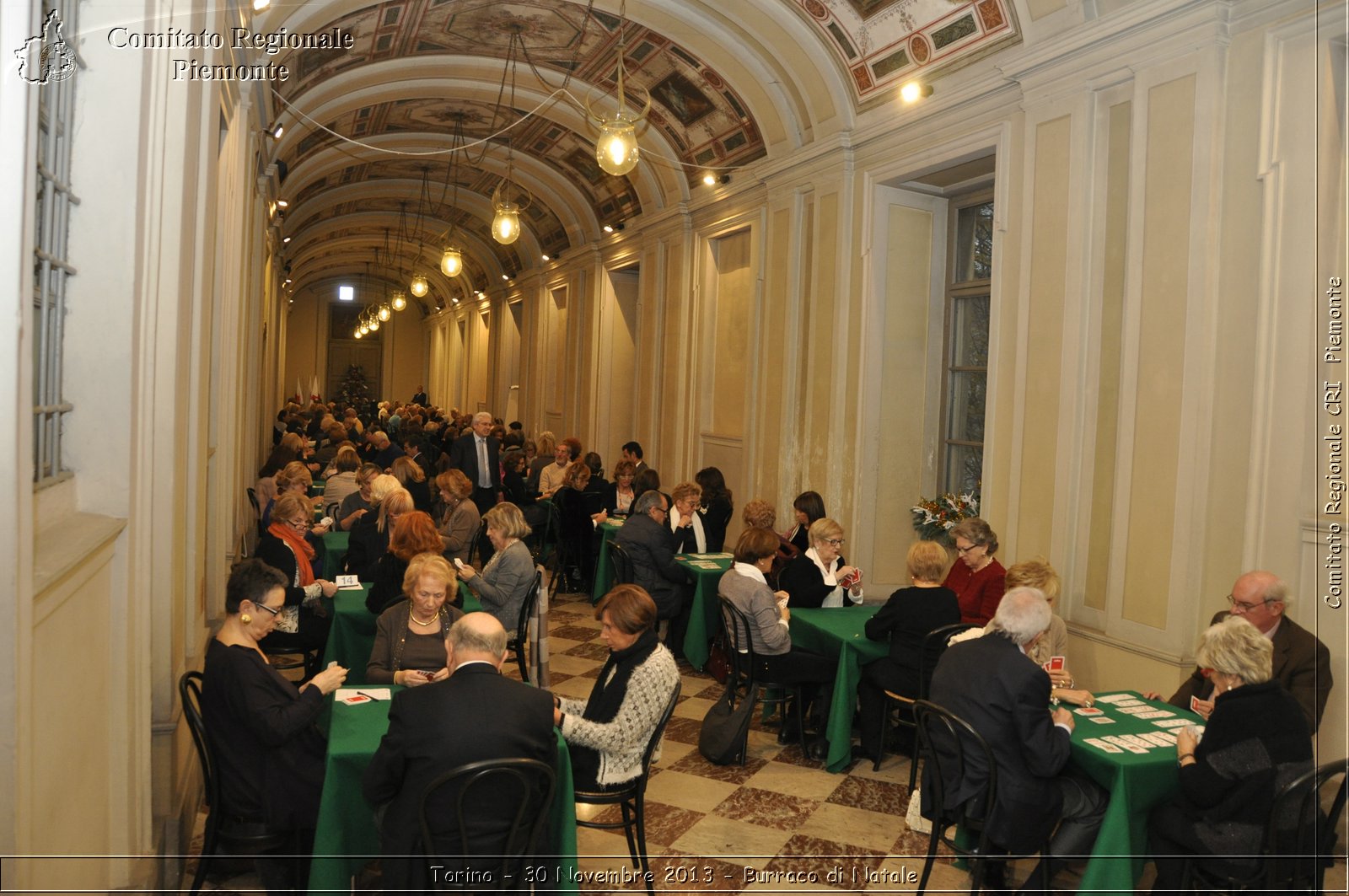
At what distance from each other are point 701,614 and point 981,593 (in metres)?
2.14

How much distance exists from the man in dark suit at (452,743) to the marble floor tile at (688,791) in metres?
1.91

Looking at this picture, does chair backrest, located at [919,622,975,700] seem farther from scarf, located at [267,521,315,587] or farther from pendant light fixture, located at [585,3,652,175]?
scarf, located at [267,521,315,587]

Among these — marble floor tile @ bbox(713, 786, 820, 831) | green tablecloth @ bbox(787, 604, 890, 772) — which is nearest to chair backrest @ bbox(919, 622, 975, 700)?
green tablecloth @ bbox(787, 604, 890, 772)

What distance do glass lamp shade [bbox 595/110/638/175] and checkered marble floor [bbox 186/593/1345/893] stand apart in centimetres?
340

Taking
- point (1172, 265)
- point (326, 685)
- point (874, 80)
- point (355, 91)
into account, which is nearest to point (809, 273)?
point (874, 80)

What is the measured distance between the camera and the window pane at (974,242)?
7645 millimetres

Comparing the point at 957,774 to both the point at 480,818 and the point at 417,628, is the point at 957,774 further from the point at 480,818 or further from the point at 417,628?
the point at 417,628

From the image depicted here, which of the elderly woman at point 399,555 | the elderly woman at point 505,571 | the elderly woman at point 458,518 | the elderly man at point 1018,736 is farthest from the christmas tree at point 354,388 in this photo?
the elderly man at point 1018,736

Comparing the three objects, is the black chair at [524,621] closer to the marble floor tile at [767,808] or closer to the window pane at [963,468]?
the marble floor tile at [767,808]

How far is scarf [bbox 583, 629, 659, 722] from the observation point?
3.53 meters

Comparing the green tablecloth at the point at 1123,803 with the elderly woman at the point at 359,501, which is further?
the elderly woman at the point at 359,501

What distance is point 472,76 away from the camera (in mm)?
10445

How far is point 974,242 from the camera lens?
7.82m

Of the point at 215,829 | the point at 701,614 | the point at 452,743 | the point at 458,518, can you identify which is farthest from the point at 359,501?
the point at 452,743
